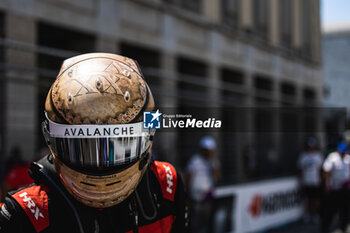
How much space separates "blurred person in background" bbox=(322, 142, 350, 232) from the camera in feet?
28.5

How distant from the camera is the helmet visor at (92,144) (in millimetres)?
1595

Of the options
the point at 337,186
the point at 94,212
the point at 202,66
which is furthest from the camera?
the point at 202,66

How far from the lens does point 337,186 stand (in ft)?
28.8

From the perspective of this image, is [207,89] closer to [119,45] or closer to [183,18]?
[119,45]

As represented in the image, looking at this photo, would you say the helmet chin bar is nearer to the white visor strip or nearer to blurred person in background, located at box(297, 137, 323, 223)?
the white visor strip

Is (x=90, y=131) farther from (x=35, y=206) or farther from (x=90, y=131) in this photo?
(x=35, y=206)

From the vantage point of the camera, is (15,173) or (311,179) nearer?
(15,173)

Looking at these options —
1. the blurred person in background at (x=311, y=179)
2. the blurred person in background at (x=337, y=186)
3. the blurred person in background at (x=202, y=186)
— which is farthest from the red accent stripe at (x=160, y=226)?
the blurred person in background at (x=311, y=179)

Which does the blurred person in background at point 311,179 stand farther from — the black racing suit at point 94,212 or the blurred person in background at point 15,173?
the black racing suit at point 94,212

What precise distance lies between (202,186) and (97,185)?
17.9 feet

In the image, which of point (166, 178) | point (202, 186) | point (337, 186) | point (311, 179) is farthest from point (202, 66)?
point (166, 178)

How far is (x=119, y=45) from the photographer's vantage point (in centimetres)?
1435

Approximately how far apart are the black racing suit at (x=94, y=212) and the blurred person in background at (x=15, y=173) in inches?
126

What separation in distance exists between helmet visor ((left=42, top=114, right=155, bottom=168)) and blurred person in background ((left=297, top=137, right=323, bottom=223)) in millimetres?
9107
